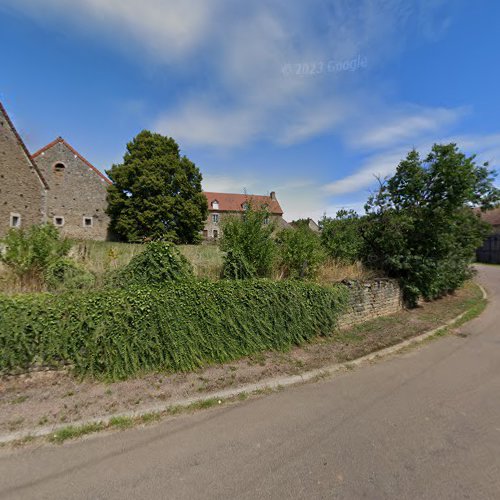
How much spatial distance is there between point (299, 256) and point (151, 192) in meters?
20.4

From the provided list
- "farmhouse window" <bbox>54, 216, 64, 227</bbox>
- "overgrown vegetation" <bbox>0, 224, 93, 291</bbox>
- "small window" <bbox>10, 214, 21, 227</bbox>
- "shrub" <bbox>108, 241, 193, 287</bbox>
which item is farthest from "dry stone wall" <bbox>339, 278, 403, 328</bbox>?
"farmhouse window" <bbox>54, 216, 64, 227</bbox>

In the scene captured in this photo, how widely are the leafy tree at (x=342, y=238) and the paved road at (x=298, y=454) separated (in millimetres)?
5034

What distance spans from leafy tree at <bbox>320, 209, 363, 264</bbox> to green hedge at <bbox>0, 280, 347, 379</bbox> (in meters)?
3.88

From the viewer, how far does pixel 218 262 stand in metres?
6.47

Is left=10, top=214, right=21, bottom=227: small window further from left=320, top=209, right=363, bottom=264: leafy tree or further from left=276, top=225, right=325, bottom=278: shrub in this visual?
left=320, top=209, right=363, bottom=264: leafy tree

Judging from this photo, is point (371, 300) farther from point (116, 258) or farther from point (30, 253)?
point (30, 253)

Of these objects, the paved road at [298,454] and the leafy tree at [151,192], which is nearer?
the paved road at [298,454]

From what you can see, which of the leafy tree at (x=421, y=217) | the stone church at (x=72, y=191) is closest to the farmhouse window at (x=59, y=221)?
the stone church at (x=72, y=191)

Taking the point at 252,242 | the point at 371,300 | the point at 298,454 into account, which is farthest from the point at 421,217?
the point at 298,454

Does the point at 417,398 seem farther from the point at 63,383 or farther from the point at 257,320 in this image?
the point at 63,383

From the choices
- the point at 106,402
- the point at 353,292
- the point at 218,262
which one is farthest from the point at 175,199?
the point at 106,402

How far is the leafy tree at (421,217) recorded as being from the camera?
7687 millimetres

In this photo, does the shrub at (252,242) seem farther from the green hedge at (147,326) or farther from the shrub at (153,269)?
the shrub at (153,269)

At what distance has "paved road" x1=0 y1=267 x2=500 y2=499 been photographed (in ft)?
6.94
